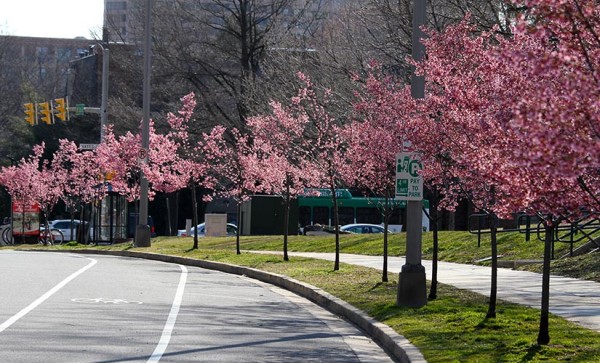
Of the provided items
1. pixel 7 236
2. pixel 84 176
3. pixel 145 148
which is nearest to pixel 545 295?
pixel 145 148

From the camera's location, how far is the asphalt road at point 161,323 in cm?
1268

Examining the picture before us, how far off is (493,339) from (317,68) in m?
26.5

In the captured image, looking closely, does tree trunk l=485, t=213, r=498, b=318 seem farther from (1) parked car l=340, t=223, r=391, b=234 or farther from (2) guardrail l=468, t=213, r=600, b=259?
(1) parked car l=340, t=223, r=391, b=234

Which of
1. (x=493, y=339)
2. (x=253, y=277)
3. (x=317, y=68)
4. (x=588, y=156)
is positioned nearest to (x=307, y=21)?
(x=317, y=68)

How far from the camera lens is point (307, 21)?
167 ft

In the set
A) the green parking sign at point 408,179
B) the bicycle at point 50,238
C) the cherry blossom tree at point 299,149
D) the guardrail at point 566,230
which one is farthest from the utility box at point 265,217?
the green parking sign at point 408,179

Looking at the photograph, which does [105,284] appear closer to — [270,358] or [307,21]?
[270,358]

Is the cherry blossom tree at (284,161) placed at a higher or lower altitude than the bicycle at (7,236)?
higher

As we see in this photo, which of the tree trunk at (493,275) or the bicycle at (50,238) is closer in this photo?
the tree trunk at (493,275)

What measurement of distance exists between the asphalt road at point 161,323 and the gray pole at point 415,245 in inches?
41.8

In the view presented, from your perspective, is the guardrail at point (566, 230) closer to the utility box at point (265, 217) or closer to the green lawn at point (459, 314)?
the green lawn at point (459, 314)

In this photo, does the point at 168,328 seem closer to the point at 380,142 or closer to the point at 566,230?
the point at 380,142

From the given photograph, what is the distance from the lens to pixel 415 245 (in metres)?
17.0

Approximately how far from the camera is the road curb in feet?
42.2
